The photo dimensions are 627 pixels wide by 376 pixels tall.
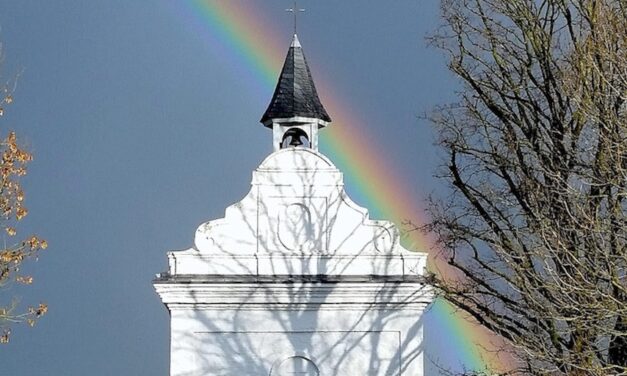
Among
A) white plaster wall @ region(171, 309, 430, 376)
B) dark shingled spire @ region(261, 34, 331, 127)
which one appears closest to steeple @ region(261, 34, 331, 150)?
dark shingled spire @ region(261, 34, 331, 127)

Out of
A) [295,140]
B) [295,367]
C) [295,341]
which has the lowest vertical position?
[295,367]

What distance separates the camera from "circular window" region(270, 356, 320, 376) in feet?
77.9

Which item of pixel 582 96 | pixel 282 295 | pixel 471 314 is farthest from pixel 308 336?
pixel 582 96

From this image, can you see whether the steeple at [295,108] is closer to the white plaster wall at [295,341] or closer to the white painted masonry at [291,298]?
the white painted masonry at [291,298]

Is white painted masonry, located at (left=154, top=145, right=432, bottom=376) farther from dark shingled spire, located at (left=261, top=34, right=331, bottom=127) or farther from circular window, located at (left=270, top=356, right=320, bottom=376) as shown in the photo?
dark shingled spire, located at (left=261, top=34, right=331, bottom=127)

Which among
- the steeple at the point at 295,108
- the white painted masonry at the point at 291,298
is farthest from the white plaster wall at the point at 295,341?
the steeple at the point at 295,108

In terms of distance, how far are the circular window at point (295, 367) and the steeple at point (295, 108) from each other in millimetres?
4655

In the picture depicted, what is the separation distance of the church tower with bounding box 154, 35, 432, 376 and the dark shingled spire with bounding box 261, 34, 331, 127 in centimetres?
223

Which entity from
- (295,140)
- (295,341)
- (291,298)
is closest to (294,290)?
(291,298)

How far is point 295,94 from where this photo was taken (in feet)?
87.6

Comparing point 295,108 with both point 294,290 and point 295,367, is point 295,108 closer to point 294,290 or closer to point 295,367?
point 294,290

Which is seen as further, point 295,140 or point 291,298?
point 295,140

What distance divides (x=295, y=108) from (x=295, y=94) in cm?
43

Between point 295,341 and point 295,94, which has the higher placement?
point 295,94
